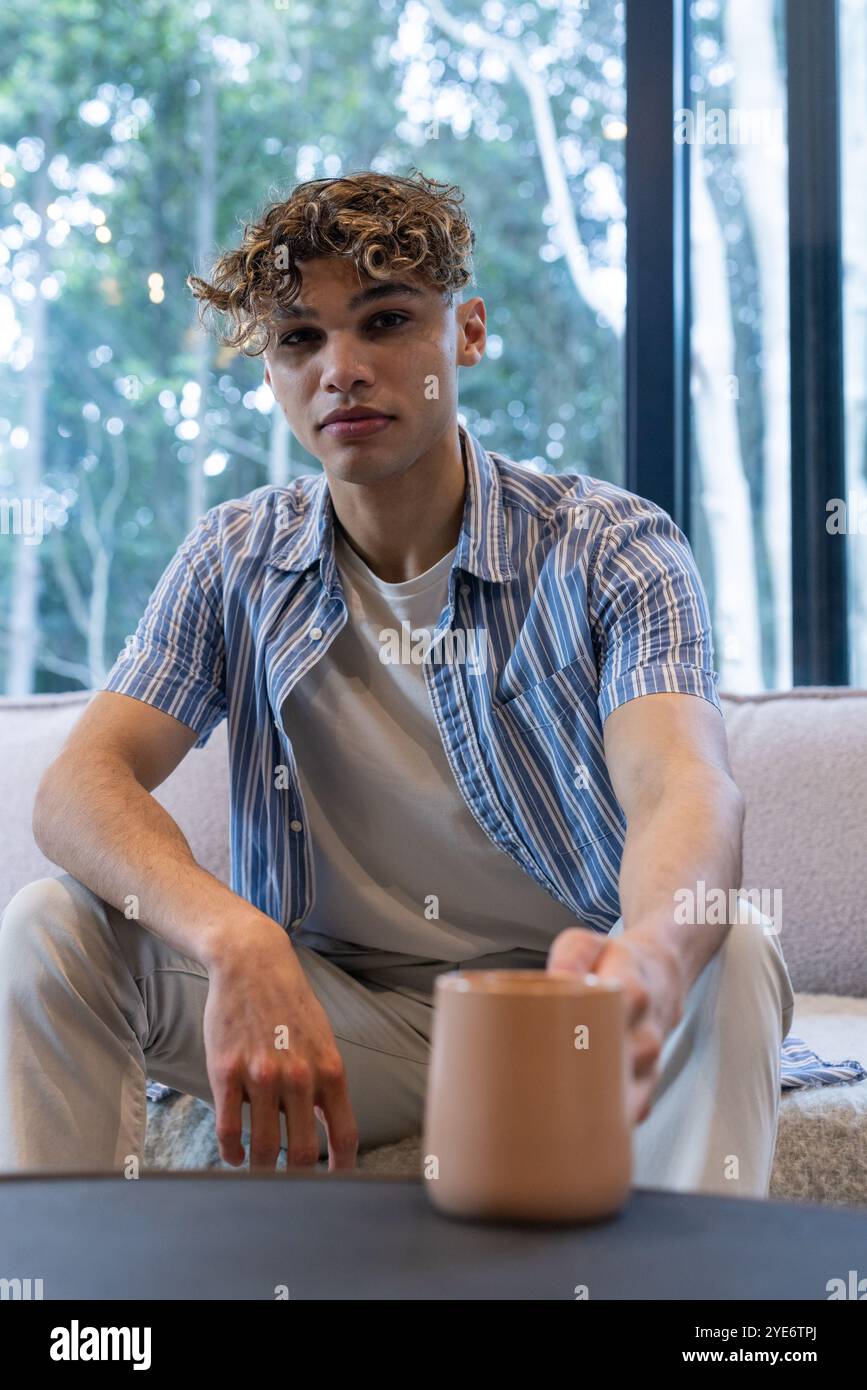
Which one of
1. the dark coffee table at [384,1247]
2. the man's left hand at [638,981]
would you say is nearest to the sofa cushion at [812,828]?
the man's left hand at [638,981]

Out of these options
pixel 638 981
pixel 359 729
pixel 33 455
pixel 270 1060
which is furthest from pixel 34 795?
pixel 638 981

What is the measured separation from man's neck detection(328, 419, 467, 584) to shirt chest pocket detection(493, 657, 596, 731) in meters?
0.20

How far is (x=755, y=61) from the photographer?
2.36m

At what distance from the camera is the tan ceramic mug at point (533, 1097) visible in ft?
1.87

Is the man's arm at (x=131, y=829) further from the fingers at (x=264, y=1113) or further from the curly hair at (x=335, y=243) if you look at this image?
the curly hair at (x=335, y=243)

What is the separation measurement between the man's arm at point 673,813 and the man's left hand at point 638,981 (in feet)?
0.06

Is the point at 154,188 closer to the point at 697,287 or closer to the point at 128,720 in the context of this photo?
the point at 697,287

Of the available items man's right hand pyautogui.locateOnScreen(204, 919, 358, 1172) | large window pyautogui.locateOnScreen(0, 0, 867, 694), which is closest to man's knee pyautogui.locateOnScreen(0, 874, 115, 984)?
man's right hand pyautogui.locateOnScreen(204, 919, 358, 1172)

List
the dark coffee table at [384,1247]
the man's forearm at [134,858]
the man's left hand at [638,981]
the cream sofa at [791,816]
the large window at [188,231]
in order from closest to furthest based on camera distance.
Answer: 1. the dark coffee table at [384,1247]
2. the man's left hand at [638,981]
3. the man's forearm at [134,858]
4. the cream sofa at [791,816]
5. the large window at [188,231]

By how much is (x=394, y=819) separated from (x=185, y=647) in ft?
0.94

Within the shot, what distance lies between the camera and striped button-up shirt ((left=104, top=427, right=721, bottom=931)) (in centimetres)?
133

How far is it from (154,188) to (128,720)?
1560mm

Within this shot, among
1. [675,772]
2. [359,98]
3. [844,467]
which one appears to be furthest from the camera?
[359,98]
